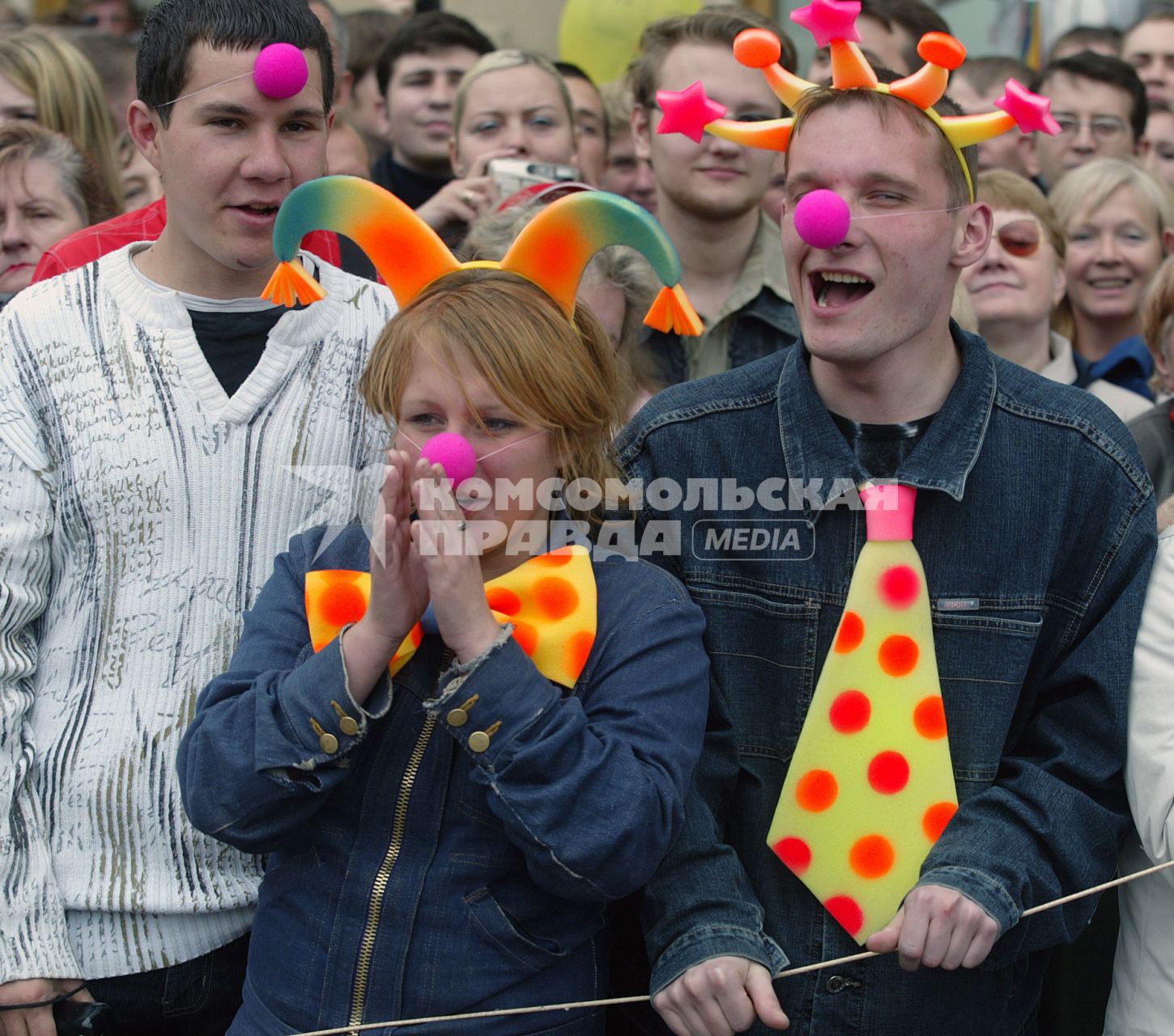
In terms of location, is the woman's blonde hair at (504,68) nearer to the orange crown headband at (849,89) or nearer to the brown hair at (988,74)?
the brown hair at (988,74)

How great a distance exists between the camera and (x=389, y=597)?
213cm

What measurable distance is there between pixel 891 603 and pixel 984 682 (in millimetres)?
203

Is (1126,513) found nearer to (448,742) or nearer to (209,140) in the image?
(448,742)

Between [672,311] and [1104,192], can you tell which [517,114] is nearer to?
[1104,192]

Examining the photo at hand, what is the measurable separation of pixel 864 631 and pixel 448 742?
0.72 m

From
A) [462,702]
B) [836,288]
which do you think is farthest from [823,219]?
[462,702]

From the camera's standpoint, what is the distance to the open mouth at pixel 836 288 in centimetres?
252

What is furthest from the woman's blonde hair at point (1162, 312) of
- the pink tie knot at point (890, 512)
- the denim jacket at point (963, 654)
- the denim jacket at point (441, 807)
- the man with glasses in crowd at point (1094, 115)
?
the man with glasses in crowd at point (1094, 115)

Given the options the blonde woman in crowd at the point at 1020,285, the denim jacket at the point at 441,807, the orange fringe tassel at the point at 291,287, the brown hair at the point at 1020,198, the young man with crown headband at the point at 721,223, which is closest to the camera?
the denim jacket at the point at 441,807

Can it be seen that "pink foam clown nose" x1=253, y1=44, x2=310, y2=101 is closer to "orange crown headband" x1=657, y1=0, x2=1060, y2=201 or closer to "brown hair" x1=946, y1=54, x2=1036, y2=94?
"orange crown headband" x1=657, y1=0, x2=1060, y2=201

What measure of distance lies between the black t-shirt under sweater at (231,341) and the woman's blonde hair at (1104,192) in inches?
124

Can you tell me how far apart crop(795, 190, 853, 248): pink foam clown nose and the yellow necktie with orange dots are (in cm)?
42

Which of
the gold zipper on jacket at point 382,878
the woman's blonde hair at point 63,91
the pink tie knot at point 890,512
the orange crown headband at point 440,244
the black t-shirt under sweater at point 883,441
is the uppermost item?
the woman's blonde hair at point 63,91

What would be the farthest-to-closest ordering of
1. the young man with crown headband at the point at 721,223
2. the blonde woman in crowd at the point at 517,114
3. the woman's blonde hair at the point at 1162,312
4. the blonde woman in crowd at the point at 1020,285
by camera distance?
the blonde woman in crowd at the point at 517,114 < the blonde woman in crowd at the point at 1020,285 < the young man with crown headband at the point at 721,223 < the woman's blonde hair at the point at 1162,312
